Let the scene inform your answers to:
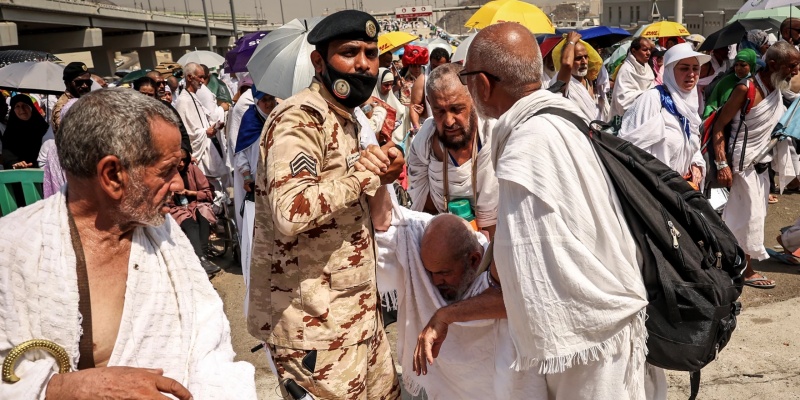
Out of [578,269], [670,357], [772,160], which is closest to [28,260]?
→ [578,269]

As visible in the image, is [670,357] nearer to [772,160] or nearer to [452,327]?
[452,327]

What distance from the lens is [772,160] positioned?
6.10 m

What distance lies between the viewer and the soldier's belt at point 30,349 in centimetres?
162

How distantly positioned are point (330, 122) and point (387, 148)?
265mm

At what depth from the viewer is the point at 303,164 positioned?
238 cm

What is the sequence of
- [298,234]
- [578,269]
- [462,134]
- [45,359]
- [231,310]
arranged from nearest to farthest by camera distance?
[45,359] < [578,269] < [298,234] < [462,134] < [231,310]

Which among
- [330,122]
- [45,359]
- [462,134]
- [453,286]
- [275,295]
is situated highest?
[330,122]

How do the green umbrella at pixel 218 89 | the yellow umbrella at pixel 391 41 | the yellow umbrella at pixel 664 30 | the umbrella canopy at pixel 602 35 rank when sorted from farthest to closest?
the green umbrella at pixel 218 89 → the yellow umbrella at pixel 664 30 → the yellow umbrella at pixel 391 41 → the umbrella canopy at pixel 602 35

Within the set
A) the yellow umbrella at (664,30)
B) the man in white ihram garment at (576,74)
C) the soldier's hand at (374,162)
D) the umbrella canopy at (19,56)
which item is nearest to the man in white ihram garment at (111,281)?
the soldier's hand at (374,162)

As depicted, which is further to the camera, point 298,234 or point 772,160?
point 772,160

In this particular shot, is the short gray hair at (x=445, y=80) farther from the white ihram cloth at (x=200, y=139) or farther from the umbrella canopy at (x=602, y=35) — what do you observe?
the umbrella canopy at (x=602, y=35)

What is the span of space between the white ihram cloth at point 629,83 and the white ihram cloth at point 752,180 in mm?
2474

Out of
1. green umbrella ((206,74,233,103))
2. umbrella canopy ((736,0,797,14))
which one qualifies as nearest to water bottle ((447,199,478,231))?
umbrella canopy ((736,0,797,14))

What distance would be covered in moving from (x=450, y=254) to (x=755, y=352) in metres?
2.86
